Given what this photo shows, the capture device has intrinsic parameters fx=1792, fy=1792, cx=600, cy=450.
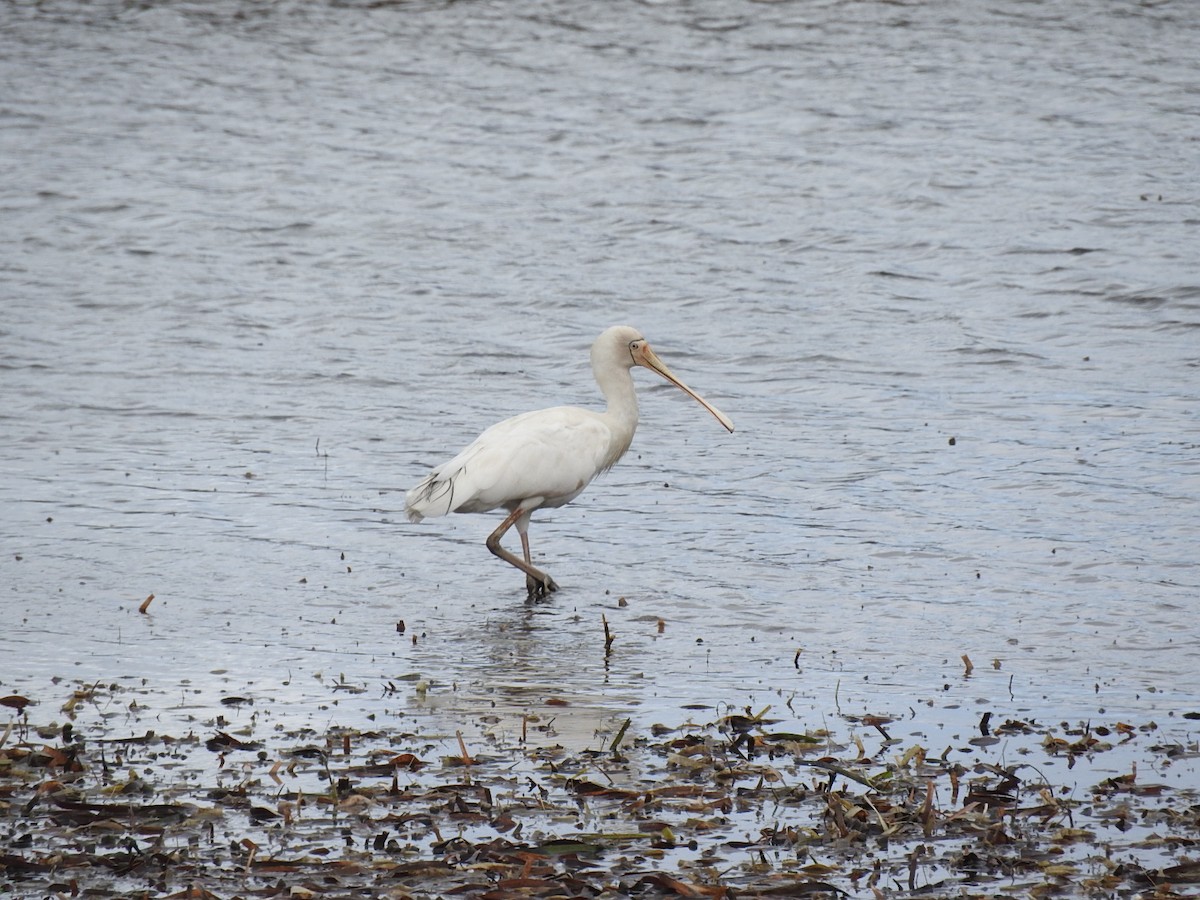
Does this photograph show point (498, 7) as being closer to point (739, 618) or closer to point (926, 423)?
point (926, 423)

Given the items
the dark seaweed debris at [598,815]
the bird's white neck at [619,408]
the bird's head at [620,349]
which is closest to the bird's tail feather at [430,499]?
the bird's white neck at [619,408]

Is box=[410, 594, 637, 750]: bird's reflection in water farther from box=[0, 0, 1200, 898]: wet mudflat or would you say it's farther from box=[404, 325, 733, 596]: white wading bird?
box=[404, 325, 733, 596]: white wading bird

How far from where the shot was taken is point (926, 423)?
11781mm

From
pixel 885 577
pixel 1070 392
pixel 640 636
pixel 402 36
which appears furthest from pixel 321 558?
pixel 402 36

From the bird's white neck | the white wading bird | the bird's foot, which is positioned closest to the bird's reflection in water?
the bird's foot

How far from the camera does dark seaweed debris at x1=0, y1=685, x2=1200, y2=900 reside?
16.3 feet

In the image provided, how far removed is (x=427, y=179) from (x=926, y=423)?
9.34 meters

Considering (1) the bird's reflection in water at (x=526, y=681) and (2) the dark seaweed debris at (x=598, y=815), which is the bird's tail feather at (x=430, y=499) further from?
(2) the dark seaweed debris at (x=598, y=815)

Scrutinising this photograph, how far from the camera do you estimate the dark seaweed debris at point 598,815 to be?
4965mm

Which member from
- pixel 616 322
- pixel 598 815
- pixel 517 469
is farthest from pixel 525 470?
pixel 616 322

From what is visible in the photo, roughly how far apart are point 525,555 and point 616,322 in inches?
245

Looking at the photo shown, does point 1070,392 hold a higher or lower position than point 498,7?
lower

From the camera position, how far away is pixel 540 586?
873 cm

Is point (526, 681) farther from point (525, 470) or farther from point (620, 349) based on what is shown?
point (620, 349)
